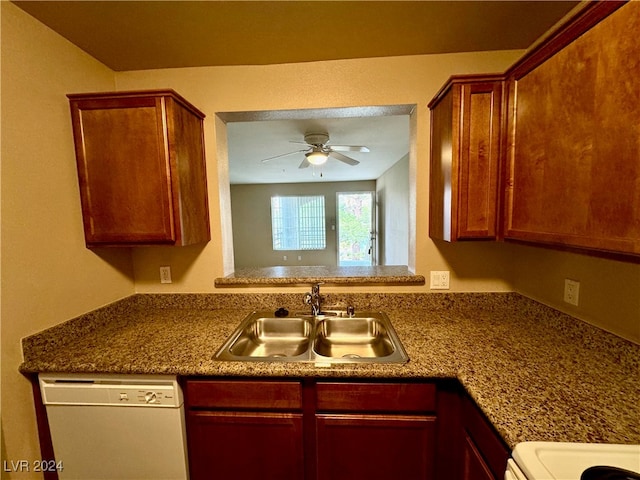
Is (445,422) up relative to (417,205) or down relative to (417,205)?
down

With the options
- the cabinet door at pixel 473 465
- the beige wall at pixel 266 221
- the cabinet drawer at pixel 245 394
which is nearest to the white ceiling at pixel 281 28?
the cabinet drawer at pixel 245 394

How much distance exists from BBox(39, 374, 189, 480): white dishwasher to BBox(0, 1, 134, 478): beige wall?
12cm

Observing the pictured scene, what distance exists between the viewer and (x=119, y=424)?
106cm

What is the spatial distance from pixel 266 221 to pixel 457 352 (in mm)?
6226

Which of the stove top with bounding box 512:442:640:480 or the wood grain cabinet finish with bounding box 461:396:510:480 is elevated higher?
the stove top with bounding box 512:442:640:480

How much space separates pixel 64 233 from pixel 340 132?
2.41m

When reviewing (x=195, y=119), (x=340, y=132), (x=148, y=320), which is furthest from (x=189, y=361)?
(x=340, y=132)

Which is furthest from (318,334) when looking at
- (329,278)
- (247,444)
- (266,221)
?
(266,221)

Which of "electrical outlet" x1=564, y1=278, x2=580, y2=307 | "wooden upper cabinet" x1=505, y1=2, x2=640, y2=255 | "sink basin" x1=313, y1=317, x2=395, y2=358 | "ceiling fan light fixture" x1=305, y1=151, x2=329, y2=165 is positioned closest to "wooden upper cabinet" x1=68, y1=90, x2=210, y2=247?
"sink basin" x1=313, y1=317, x2=395, y2=358

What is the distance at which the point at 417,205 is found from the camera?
155 centimetres

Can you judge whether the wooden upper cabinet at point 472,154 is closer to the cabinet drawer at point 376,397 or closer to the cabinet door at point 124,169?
the cabinet drawer at point 376,397

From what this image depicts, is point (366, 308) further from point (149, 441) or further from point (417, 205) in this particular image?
point (149, 441)

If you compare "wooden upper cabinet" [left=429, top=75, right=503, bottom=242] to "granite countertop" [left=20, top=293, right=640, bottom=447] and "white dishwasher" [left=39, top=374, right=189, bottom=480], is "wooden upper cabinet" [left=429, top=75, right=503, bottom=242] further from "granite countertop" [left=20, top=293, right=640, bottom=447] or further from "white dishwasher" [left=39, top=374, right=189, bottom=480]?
"white dishwasher" [left=39, top=374, right=189, bottom=480]

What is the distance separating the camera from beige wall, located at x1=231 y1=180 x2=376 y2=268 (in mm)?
6703
